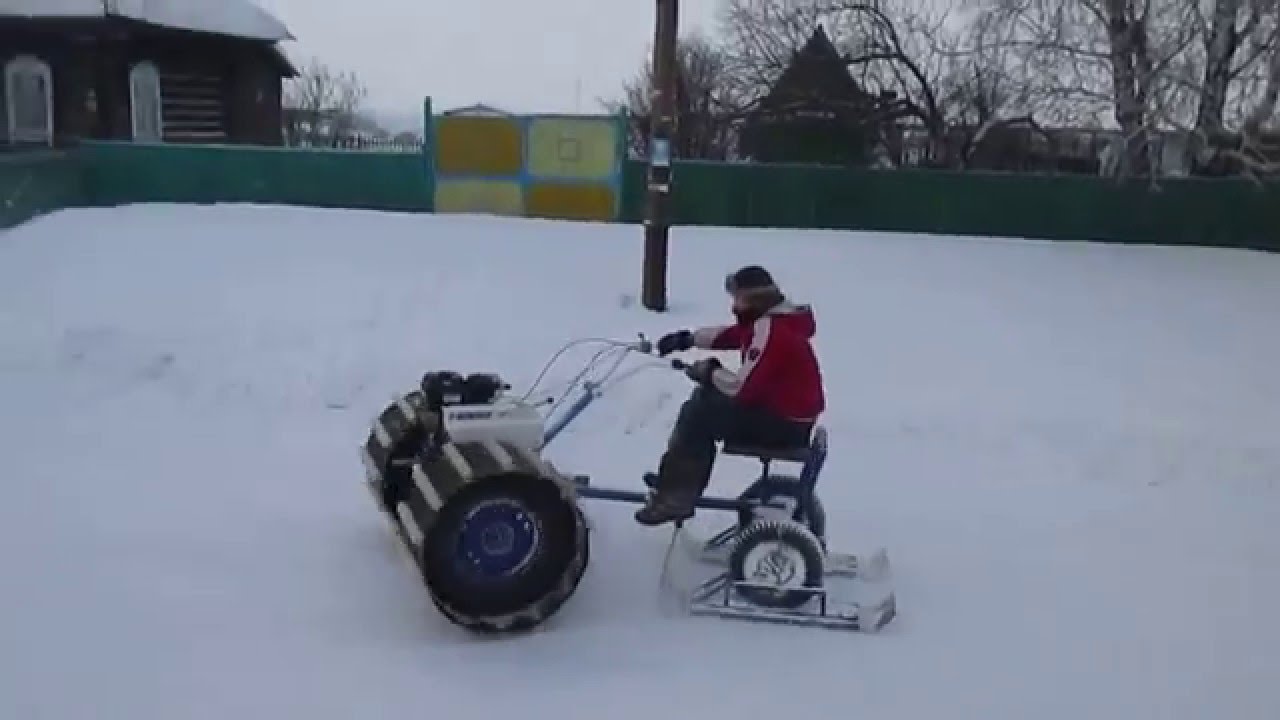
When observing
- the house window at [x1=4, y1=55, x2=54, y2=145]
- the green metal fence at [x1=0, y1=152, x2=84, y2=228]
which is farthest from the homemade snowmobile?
the house window at [x1=4, y1=55, x2=54, y2=145]

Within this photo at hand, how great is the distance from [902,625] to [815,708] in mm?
881

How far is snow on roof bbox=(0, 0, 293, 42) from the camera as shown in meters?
22.9

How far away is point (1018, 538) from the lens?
6.18 meters

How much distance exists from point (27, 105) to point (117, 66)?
1911 millimetres

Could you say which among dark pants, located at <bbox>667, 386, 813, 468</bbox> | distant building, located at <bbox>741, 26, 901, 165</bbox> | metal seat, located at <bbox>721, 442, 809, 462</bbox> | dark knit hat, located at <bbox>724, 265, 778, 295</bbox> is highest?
distant building, located at <bbox>741, 26, 901, 165</bbox>

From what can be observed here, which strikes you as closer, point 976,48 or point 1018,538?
point 1018,538

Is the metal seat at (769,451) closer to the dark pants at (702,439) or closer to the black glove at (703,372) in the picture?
the dark pants at (702,439)

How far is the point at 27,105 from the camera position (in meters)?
24.2

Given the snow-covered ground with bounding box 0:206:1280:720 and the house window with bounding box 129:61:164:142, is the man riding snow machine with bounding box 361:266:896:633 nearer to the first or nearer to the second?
the snow-covered ground with bounding box 0:206:1280:720

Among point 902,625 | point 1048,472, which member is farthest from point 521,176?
point 902,625

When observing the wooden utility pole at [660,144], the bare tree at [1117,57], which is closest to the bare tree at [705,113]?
the bare tree at [1117,57]

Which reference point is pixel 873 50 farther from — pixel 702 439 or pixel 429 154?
pixel 702 439

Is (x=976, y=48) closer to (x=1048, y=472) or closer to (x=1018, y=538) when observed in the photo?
(x=1048, y=472)

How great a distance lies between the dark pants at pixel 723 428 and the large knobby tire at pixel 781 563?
1.20ft
